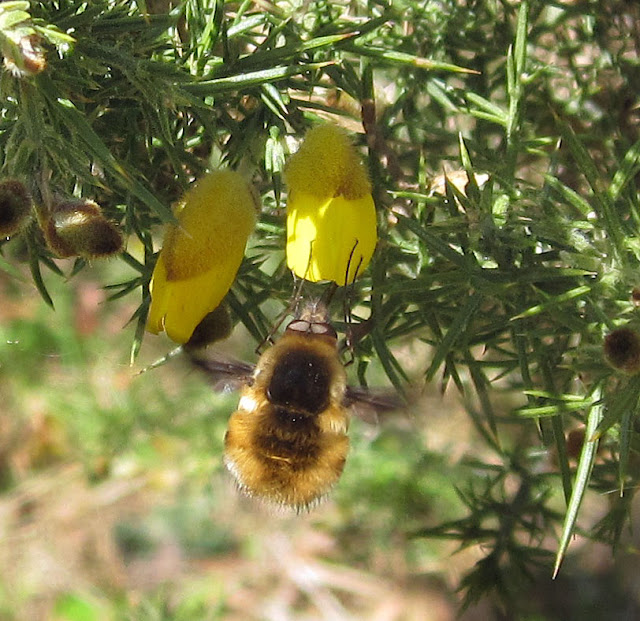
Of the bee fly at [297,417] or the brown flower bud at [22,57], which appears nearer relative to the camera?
the brown flower bud at [22,57]

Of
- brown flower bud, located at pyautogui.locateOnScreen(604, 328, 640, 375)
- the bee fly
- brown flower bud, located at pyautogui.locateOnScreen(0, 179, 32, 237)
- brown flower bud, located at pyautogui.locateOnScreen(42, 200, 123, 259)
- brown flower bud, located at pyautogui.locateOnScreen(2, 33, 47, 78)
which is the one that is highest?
brown flower bud, located at pyautogui.locateOnScreen(2, 33, 47, 78)

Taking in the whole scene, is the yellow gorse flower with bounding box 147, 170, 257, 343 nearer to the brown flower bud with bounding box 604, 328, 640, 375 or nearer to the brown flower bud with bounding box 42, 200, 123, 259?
the brown flower bud with bounding box 42, 200, 123, 259

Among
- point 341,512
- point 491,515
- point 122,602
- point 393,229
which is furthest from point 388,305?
point 122,602

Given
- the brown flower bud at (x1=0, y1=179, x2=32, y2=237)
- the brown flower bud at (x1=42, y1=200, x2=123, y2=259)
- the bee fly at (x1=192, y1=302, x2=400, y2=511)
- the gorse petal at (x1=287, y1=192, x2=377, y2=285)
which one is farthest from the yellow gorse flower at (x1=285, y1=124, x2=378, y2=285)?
the brown flower bud at (x1=0, y1=179, x2=32, y2=237)

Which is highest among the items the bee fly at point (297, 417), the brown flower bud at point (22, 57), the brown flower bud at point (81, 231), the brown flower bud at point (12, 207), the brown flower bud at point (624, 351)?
the brown flower bud at point (22, 57)

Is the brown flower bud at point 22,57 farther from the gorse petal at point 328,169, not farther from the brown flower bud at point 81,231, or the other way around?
the gorse petal at point 328,169

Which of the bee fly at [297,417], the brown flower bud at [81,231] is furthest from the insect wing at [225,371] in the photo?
the brown flower bud at [81,231]
